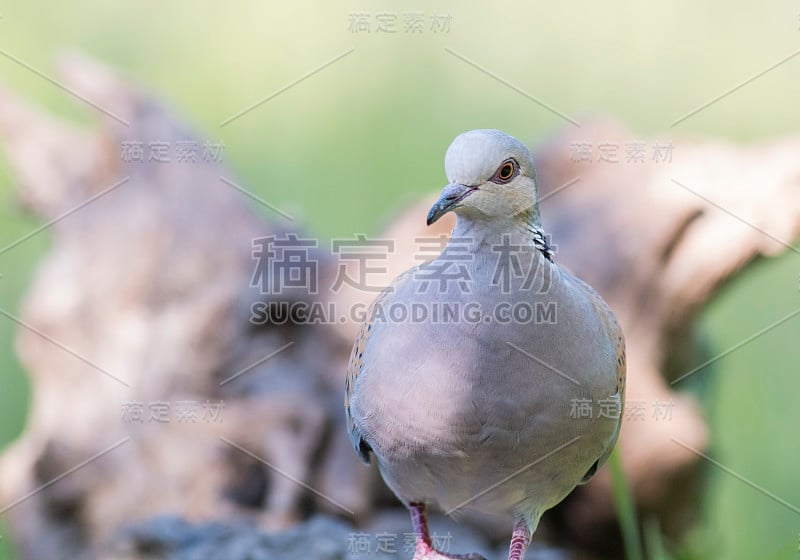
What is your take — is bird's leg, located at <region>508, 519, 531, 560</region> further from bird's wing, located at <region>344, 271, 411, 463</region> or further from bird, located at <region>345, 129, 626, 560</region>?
bird's wing, located at <region>344, 271, 411, 463</region>

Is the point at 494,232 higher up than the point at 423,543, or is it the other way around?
the point at 494,232

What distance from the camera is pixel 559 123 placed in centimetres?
310

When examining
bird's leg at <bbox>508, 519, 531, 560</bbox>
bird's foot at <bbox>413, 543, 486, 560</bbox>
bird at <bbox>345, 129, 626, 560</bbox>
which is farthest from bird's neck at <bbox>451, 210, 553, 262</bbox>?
bird's foot at <bbox>413, 543, 486, 560</bbox>

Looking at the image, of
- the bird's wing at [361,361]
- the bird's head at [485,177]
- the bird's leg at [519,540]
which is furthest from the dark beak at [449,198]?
the bird's leg at [519,540]

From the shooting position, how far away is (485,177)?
58.5 inches

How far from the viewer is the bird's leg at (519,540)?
1.75 metres

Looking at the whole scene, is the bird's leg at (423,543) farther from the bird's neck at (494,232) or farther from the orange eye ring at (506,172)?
the orange eye ring at (506,172)

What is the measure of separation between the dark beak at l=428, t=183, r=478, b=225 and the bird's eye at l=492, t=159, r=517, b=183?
5 cm

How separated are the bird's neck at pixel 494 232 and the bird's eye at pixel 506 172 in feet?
0.23

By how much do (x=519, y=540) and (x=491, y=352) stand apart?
0.48 meters

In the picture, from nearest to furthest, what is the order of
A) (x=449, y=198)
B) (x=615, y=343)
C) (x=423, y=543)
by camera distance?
1. (x=449, y=198)
2. (x=615, y=343)
3. (x=423, y=543)

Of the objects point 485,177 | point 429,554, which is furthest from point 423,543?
point 485,177

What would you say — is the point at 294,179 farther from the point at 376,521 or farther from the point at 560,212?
the point at 376,521

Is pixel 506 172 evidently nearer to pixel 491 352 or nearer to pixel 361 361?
pixel 491 352
